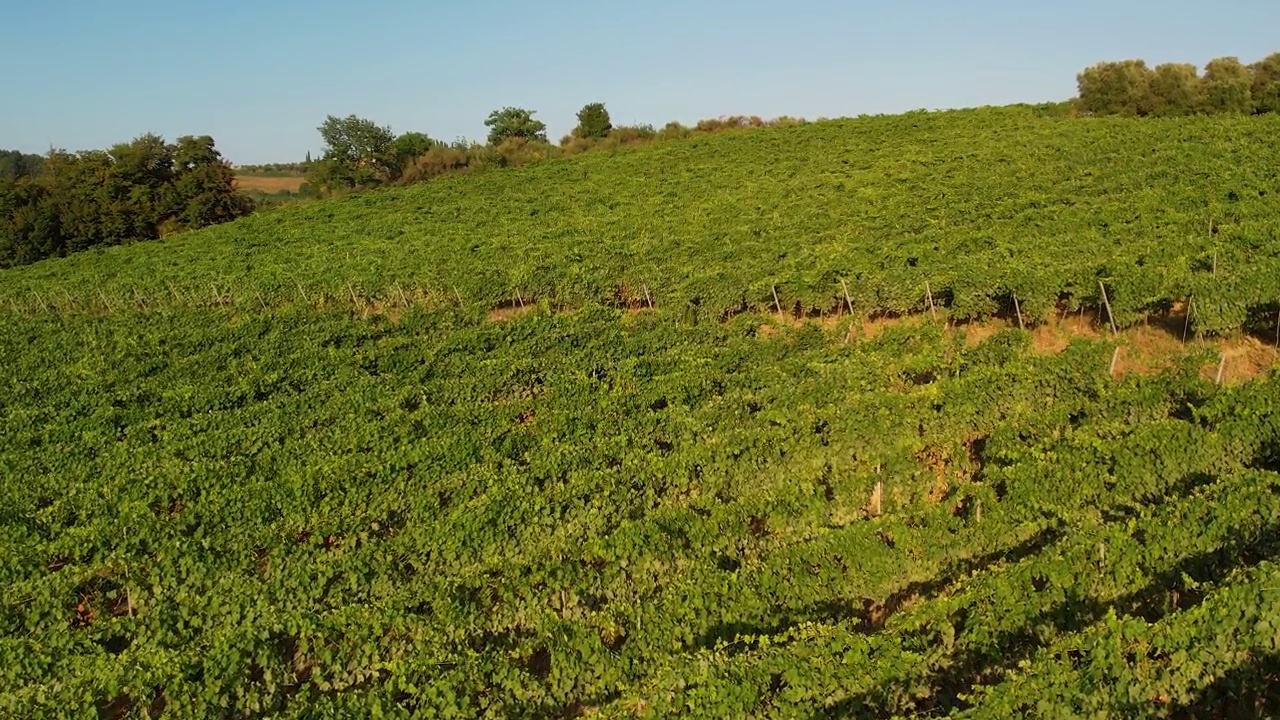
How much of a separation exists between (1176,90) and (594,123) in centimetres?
5118

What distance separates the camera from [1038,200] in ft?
106

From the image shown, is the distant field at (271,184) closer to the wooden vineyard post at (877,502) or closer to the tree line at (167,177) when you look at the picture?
the tree line at (167,177)

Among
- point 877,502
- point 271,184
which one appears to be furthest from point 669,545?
point 271,184

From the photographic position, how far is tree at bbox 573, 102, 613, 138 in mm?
79812

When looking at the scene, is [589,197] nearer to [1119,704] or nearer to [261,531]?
[261,531]

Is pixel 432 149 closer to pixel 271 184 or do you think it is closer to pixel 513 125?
pixel 513 125

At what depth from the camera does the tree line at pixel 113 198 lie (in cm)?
5356

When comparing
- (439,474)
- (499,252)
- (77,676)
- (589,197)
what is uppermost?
(589,197)

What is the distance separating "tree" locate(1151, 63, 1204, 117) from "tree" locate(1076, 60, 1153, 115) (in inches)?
23.9

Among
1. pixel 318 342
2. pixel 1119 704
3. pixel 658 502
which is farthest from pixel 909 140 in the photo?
pixel 1119 704

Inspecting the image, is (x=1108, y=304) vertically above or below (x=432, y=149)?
below

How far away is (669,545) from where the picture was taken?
1077 centimetres

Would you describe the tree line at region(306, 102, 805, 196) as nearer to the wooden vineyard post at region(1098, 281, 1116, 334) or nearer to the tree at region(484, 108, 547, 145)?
the tree at region(484, 108, 547, 145)

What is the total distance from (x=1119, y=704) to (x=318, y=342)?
22822 millimetres
